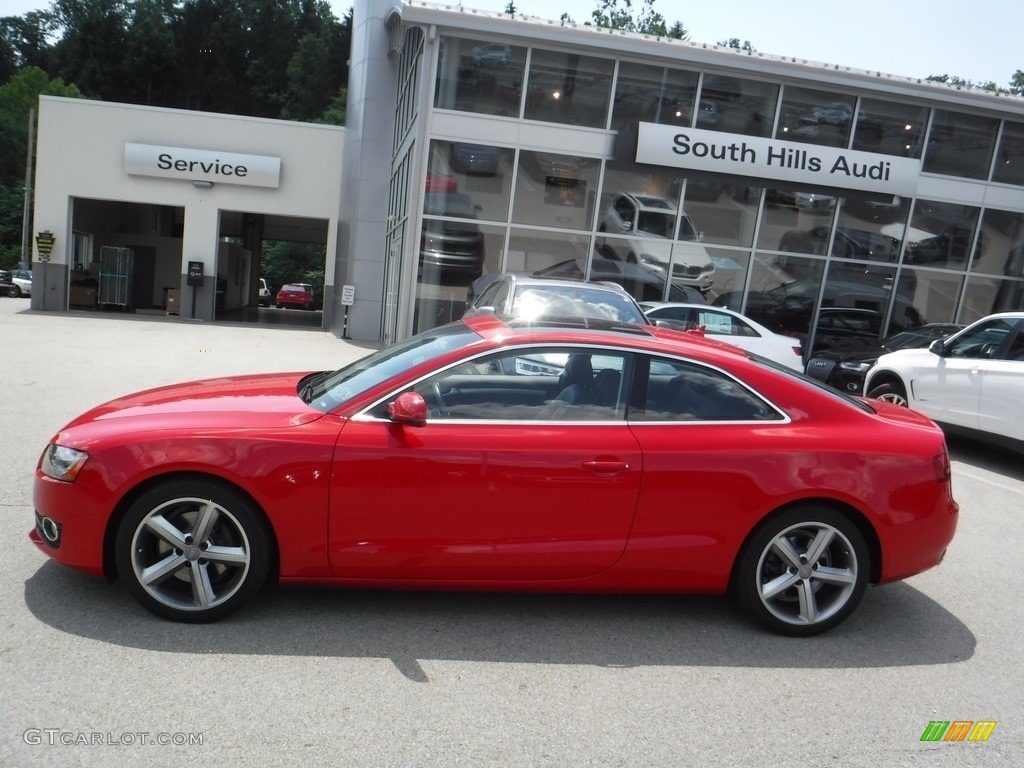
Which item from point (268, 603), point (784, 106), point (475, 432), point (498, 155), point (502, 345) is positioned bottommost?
point (268, 603)

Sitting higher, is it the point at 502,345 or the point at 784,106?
the point at 784,106

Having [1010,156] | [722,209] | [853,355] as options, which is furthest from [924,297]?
[853,355]

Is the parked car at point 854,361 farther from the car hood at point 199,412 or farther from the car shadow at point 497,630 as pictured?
the car hood at point 199,412

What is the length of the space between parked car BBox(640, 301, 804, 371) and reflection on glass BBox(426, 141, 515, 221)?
473cm

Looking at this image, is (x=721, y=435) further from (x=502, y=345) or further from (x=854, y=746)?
(x=854, y=746)

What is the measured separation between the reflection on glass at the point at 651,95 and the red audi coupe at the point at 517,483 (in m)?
13.5

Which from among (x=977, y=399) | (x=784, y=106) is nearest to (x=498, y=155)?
(x=784, y=106)

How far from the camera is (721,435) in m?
3.98

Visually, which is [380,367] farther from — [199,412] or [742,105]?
[742,105]

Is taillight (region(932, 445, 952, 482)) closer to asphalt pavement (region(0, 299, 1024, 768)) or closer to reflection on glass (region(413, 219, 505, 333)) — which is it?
asphalt pavement (region(0, 299, 1024, 768))

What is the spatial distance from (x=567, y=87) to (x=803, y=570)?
14.1 meters

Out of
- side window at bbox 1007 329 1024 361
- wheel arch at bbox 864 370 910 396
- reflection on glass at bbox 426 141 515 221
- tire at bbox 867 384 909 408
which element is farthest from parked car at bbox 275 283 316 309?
side window at bbox 1007 329 1024 361

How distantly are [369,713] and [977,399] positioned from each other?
771cm

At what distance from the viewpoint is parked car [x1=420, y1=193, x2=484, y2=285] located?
53.1 feet
